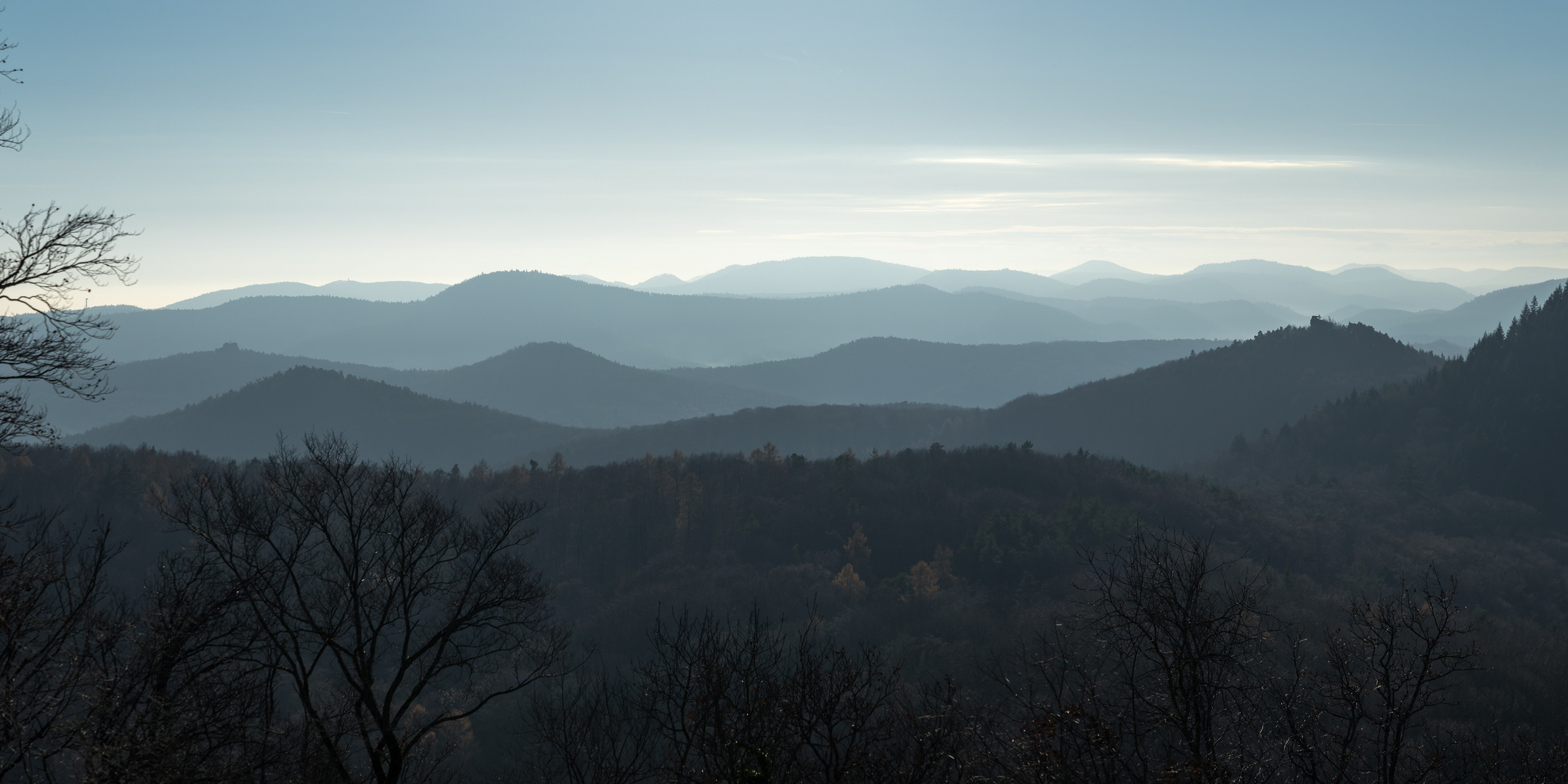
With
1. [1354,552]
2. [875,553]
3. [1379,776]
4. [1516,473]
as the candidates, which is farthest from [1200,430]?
[1379,776]

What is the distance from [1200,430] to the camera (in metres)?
194

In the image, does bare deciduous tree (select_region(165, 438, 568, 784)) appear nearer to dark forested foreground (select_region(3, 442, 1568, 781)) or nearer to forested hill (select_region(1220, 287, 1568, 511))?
dark forested foreground (select_region(3, 442, 1568, 781))

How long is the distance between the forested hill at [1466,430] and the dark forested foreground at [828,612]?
2.30 feet

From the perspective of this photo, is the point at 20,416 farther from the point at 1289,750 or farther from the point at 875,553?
the point at 875,553

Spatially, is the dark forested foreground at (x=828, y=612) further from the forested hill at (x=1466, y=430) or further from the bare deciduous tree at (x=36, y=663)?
the forested hill at (x=1466, y=430)

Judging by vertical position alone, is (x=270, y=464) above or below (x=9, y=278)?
below

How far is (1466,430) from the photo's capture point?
5512 inches

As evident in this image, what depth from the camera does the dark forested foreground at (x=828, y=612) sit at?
13461mm

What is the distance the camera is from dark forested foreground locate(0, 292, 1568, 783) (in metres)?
13.5

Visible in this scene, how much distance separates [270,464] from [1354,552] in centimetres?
10290

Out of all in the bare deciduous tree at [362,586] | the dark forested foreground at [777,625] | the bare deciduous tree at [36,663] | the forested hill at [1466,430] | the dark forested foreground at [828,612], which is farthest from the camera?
the forested hill at [1466,430]

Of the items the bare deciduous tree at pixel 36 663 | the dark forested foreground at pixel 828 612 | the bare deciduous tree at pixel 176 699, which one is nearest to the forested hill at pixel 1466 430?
the dark forested foreground at pixel 828 612

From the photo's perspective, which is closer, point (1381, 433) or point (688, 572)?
point (688, 572)

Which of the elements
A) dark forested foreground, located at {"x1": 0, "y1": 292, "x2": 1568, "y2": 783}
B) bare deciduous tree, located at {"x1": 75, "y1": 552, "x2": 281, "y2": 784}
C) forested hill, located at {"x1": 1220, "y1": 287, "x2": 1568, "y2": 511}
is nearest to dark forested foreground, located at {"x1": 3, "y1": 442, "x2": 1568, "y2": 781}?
bare deciduous tree, located at {"x1": 75, "y1": 552, "x2": 281, "y2": 784}
